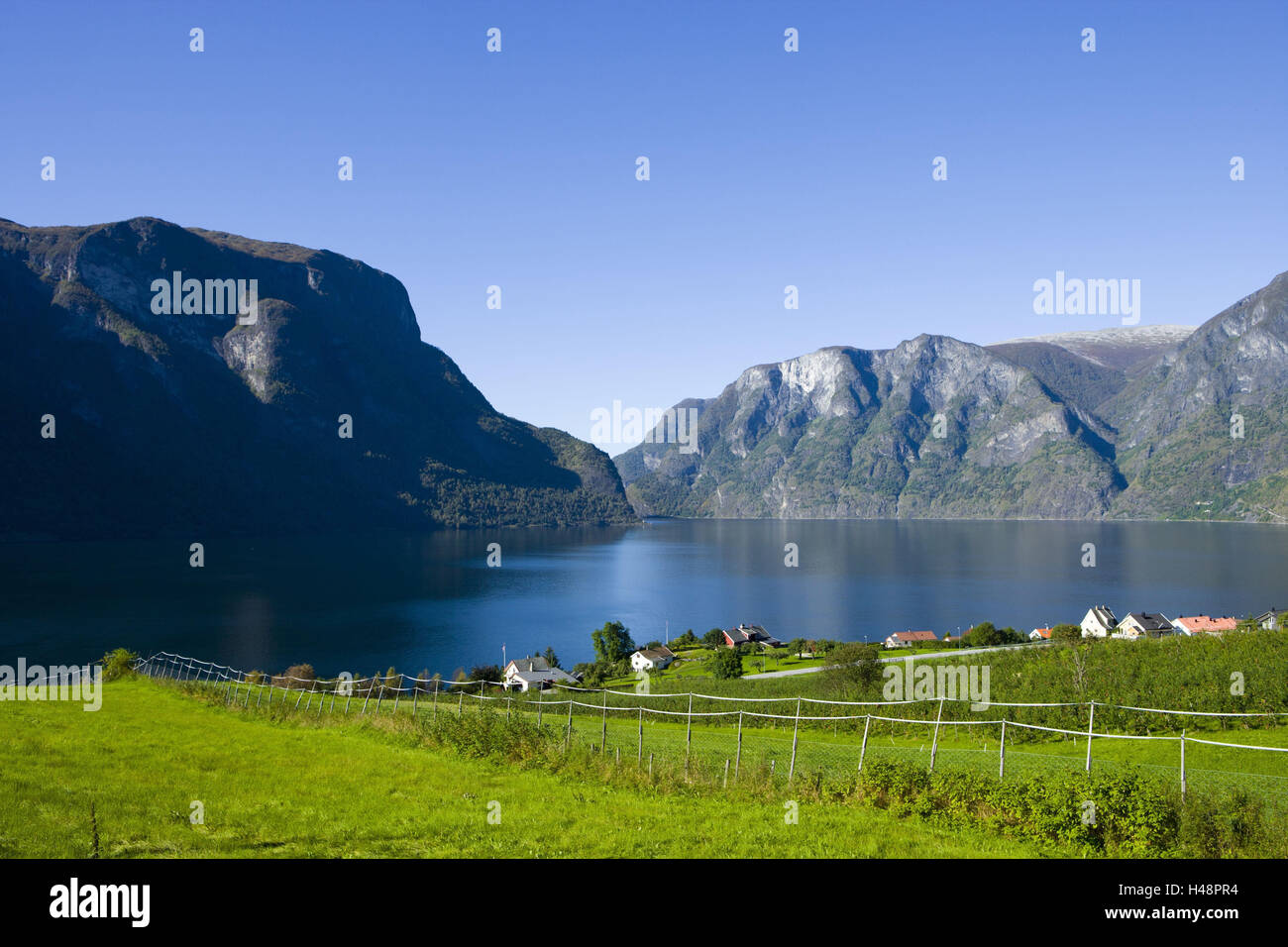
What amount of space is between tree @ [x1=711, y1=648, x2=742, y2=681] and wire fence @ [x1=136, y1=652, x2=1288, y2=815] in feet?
70.9

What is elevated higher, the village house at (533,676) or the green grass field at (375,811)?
the green grass field at (375,811)

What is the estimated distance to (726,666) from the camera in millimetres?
66250

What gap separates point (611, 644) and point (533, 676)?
1392 cm

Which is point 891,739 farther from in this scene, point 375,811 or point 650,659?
point 650,659

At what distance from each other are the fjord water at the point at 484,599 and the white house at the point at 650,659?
13002 mm

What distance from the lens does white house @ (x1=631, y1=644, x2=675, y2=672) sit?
261 ft

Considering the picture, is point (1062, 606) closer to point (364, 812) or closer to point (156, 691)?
point (156, 691)

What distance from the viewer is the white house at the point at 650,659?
7947cm

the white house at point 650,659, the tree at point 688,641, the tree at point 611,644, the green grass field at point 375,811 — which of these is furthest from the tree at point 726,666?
the green grass field at point 375,811

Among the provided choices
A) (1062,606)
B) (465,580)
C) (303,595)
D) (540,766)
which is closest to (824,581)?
(1062,606)

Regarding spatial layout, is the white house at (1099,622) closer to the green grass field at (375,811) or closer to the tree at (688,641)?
the tree at (688,641)

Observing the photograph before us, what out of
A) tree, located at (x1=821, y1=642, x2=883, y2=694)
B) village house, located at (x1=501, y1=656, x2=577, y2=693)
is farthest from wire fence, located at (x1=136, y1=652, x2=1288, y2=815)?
village house, located at (x1=501, y1=656, x2=577, y2=693)
